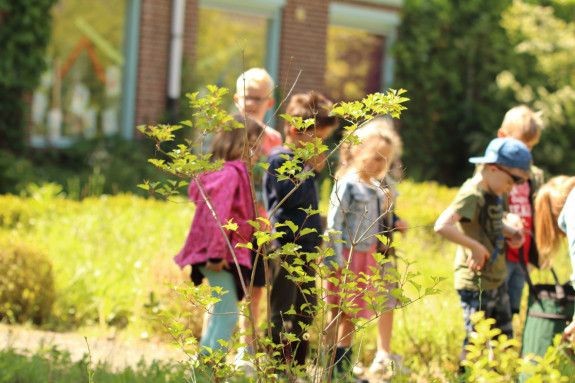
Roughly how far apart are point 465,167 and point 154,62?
585 centimetres

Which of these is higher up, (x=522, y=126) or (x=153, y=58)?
(x=153, y=58)

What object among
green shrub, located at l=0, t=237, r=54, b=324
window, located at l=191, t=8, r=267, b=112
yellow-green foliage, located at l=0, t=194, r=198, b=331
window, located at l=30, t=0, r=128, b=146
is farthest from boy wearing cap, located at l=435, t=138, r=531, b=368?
window, located at l=191, t=8, r=267, b=112

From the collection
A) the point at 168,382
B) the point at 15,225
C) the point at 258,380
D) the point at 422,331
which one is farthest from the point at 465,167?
the point at 258,380

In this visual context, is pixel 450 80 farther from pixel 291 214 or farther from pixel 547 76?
pixel 291 214

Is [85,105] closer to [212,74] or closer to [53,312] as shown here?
[212,74]

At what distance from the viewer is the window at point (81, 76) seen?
36.1 feet

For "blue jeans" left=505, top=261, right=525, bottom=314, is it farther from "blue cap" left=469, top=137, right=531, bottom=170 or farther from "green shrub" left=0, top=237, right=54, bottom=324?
"green shrub" left=0, top=237, right=54, bottom=324

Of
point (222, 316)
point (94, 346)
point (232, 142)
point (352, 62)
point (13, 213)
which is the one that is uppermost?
point (352, 62)

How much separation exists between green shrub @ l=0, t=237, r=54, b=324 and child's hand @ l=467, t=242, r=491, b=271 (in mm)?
2936

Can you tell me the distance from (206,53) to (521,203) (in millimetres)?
8340

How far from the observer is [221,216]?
13.1ft

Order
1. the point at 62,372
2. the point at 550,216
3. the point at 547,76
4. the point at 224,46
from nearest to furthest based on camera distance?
the point at 62,372, the point at 550,216, the point at 224,46, the point at 547,76

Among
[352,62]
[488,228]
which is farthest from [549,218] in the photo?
[352,62]

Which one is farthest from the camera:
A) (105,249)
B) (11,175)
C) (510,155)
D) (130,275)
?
(11,175)
